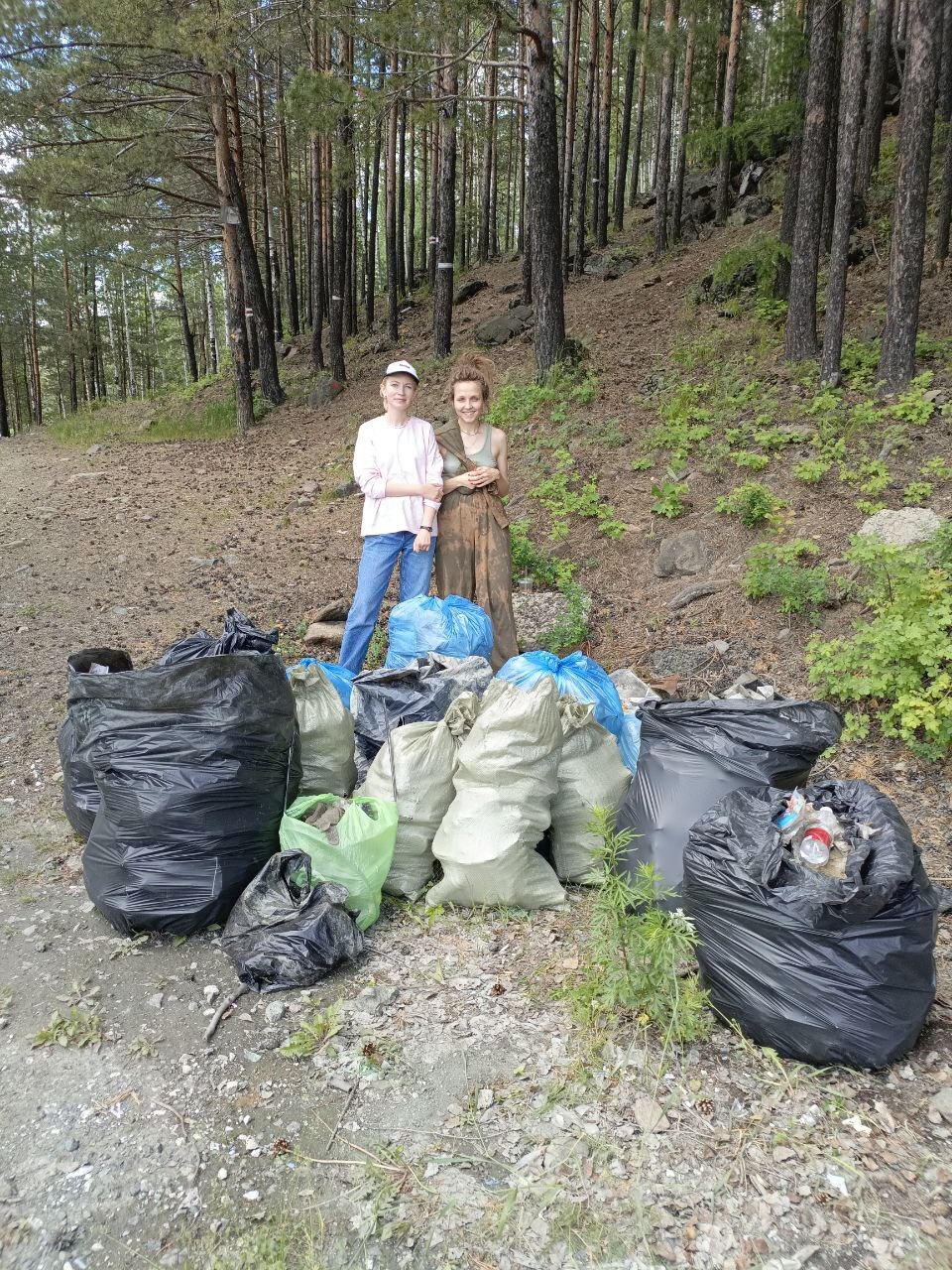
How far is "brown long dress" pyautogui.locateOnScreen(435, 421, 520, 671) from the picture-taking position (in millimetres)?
3965

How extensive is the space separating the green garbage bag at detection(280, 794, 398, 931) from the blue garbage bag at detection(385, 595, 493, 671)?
0.98 meters

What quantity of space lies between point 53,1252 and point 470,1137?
0.88 m

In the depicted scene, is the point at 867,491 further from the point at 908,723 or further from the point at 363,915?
the point at 363,915

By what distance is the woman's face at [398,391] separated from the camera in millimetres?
3811

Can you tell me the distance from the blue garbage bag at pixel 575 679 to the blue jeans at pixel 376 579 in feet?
3.22

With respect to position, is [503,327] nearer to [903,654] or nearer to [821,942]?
[903,654]

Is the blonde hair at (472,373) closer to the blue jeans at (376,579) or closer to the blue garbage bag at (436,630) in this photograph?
the blue jeans at (376,579)

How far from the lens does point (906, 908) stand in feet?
6.36

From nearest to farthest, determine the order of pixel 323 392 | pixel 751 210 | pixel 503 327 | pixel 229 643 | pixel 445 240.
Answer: pixel 229 643 < pixel 445 240 < pixel 503 327 < pixel 323 392 < pixel 751 210

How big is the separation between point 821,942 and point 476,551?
8.29ft

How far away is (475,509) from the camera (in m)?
3.97

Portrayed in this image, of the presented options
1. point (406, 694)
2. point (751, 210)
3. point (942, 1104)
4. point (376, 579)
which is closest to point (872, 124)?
point (751, 210)

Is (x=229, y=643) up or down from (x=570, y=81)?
down

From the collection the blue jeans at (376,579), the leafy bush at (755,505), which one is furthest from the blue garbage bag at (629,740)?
the leafy bush at (755,505)
